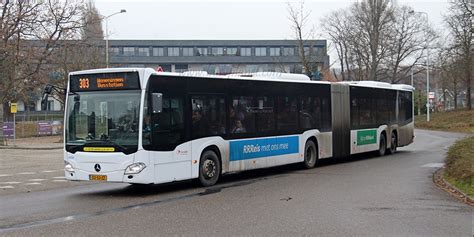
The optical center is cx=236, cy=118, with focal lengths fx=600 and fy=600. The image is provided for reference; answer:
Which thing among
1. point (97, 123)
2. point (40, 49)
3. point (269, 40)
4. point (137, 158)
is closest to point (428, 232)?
point (137, 158)

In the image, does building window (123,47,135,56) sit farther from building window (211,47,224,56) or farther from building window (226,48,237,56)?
building window (226,48,237,56)

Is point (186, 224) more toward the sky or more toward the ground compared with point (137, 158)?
more toward the ground

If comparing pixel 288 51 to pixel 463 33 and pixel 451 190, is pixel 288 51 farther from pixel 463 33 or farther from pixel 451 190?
pixel 451 190

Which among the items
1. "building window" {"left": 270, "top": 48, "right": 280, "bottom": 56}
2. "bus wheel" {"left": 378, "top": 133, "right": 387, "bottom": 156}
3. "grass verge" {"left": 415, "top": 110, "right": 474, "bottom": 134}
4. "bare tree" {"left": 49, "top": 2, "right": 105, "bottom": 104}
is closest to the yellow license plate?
"bus wheel" {"left": 378, "top": 133, "right": 387, "bottom": 156}

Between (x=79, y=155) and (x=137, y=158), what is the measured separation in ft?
4.76

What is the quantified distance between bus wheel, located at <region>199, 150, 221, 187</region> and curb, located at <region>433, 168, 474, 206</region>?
210 inches

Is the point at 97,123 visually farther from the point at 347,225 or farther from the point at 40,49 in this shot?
the point at 40,49

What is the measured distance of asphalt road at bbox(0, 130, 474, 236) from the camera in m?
8.82

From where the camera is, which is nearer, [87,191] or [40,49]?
[87,191]

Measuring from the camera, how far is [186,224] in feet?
30.4

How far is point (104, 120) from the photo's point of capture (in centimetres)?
1291

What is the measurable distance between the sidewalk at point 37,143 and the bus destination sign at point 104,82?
2486 centimetres

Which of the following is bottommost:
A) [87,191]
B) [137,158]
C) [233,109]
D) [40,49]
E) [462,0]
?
[87,191]

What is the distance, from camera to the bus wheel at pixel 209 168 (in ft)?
47.1
